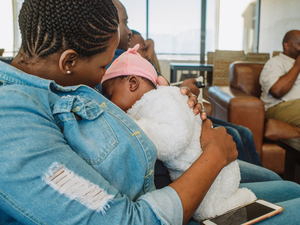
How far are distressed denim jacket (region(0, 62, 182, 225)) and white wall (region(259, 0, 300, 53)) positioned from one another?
574 centimetres

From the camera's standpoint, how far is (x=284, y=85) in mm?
2291

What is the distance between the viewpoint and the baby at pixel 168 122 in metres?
0.74

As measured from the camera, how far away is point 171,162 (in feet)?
2.60

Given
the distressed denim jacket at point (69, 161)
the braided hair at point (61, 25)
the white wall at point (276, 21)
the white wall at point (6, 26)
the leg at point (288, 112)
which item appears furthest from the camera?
the white wall at point (276, 21)

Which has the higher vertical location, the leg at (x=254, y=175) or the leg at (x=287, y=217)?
the leg at (x=287, y=217)

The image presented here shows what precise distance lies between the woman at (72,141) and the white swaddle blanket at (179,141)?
11 cm

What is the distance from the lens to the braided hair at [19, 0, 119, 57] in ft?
1.66

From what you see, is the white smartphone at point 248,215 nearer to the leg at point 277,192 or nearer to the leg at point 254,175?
the leg at point 277,192

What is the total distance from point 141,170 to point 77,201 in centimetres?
19

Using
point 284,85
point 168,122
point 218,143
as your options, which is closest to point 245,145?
point 218,143

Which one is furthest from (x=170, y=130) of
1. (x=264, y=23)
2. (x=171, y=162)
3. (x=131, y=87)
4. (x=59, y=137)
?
(x=264, y=23)

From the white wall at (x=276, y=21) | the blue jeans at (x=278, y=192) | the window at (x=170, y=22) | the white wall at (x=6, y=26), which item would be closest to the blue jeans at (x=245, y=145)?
the blue jeans at (x=278, y=192)

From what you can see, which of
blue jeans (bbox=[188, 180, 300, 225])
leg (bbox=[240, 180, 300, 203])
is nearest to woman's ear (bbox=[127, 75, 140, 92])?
blue jeans (bbox=[188, 180, 300, 225])

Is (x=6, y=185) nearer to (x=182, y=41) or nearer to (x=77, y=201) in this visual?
(x=77, y=201)
